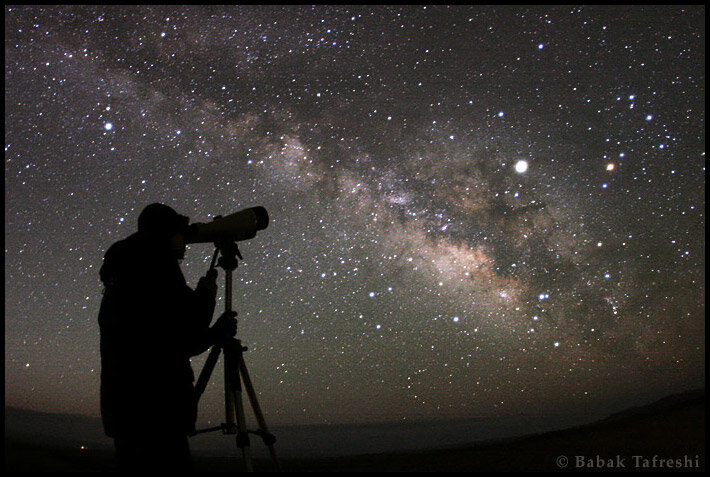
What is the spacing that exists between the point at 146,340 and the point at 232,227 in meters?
0.86

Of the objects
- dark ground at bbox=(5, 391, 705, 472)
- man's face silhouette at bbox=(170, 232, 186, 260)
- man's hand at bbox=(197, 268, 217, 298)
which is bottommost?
dark ground at bbox=(5, 391, 705, 472)

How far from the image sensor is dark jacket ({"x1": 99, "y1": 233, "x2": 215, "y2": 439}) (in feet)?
5.55

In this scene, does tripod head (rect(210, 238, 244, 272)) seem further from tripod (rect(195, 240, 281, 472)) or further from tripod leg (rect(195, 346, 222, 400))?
tripod leg (rect(195, 346, 222, 400))

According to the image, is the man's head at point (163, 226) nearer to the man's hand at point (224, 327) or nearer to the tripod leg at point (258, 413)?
the man's hand at point (224, 327)

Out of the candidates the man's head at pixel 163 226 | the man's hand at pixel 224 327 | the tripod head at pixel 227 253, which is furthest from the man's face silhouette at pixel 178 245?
the man's hand at pixel 224 327

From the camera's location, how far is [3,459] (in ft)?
5.02

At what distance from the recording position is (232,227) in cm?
237

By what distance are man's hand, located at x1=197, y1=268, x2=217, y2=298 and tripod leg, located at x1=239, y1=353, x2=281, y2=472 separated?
0.44 m

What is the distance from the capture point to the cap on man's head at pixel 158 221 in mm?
1968

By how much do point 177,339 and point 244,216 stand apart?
893 mm
